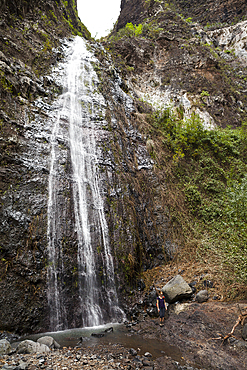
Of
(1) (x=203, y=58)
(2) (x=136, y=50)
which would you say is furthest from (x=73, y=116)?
(1) (x=203, y=58)

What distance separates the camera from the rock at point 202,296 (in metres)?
5.70

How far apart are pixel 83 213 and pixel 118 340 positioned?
170 inches

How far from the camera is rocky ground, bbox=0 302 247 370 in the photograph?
352 centimetres

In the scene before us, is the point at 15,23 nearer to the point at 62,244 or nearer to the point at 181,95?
the point at 181,95

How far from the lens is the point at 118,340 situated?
4.82 metres

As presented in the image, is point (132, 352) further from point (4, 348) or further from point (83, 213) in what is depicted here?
point (83, 213)

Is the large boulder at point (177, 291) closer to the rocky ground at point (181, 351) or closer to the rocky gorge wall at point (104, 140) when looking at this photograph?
the rocky ground at point (181, 351)

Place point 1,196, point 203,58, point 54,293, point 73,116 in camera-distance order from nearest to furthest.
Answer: point 54,293 → point 1,196 → point 73,116 → point 203,58

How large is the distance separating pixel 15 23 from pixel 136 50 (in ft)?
33.0

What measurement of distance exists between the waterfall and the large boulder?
5.31 feet

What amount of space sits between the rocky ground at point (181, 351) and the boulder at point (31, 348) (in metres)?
0.21

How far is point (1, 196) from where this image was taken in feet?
22.2

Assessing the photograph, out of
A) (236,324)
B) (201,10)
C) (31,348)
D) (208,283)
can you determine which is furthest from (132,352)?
(201,10)

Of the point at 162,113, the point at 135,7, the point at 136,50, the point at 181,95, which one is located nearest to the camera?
the point at 162,113
